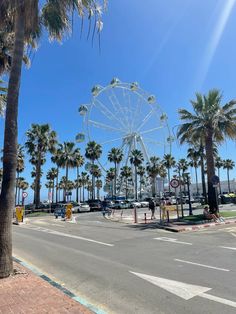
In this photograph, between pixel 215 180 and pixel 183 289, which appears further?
pixel 215 180

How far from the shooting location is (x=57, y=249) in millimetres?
12117

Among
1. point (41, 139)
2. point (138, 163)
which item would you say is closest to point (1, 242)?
point (41, 139)

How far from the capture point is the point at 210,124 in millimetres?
25406

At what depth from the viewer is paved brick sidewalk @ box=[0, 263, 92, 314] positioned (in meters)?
5.16

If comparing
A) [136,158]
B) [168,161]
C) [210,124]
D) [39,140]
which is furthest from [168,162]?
[210,124]

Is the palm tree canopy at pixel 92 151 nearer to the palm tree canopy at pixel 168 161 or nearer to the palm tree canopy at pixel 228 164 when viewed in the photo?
the palm tree canopy at pixel 168 161

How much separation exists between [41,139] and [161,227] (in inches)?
1450

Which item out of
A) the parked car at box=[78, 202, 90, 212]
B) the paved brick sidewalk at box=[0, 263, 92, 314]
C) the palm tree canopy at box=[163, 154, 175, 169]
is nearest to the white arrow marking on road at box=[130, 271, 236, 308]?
the paved brick sidewalk at box=[0, 263, 92, 314]

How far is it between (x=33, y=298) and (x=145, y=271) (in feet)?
10.7

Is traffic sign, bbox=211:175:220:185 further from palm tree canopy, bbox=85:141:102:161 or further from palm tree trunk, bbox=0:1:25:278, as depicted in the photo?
palm tree canopy, bbox=85:141:102:161

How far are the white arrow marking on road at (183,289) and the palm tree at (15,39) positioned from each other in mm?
3314

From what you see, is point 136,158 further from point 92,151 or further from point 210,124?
point 210,124

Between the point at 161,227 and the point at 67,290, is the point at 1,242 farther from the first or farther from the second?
the point at 161,227

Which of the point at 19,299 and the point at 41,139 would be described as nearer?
the point at 19,299
